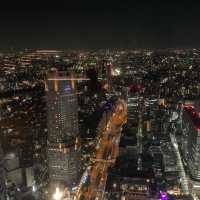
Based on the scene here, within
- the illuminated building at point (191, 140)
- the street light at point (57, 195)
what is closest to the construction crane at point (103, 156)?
the street light at point (57, 195)

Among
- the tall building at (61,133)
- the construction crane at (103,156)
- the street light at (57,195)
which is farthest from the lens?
the tall building at (61,133)

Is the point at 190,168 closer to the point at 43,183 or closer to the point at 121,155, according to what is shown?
the point at 121,155

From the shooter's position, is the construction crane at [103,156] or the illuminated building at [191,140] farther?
the illuminated building at [191,140]

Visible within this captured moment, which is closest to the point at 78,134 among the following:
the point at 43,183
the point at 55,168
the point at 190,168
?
the point at 55,168

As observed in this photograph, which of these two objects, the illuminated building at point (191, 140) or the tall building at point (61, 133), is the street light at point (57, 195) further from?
the illuminated building at point (191, 140)

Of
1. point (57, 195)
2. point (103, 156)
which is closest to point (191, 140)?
point (103, 156)

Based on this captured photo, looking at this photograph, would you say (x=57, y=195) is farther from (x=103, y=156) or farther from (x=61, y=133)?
(x=103, y=156)

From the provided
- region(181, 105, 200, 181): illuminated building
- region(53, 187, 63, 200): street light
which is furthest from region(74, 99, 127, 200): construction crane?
region(181, 105, 200, 181): illuminated building
